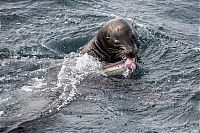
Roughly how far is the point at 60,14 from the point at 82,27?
1.09m

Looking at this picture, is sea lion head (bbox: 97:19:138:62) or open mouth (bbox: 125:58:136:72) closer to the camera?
open mouth (bbox: 125:58:136:72)

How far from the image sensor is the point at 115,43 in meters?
9.64

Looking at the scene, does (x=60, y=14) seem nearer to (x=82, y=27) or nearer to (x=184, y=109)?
(x=82, y=27)

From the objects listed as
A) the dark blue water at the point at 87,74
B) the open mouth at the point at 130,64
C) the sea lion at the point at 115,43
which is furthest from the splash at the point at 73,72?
the open mouth at the point at 130,64

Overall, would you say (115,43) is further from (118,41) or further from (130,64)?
(130,64)

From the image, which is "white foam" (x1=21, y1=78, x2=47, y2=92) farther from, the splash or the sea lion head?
the sea lion head

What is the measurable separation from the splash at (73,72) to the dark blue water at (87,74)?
0.7 inches

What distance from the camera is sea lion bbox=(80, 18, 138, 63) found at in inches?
365

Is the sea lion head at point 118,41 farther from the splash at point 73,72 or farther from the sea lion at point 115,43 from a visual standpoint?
the splash at point 73,72

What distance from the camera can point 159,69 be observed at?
9.84 m

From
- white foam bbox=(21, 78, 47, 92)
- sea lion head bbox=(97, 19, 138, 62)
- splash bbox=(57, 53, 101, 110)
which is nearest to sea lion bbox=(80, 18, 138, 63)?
sea lion head bbox=(97, 19, 138, 62)

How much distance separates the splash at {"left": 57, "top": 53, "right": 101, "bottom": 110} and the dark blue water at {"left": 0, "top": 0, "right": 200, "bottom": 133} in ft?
0.06

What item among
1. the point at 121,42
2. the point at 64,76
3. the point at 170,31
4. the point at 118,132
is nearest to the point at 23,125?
the point at 118,132

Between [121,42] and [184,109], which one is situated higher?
[121,42]
